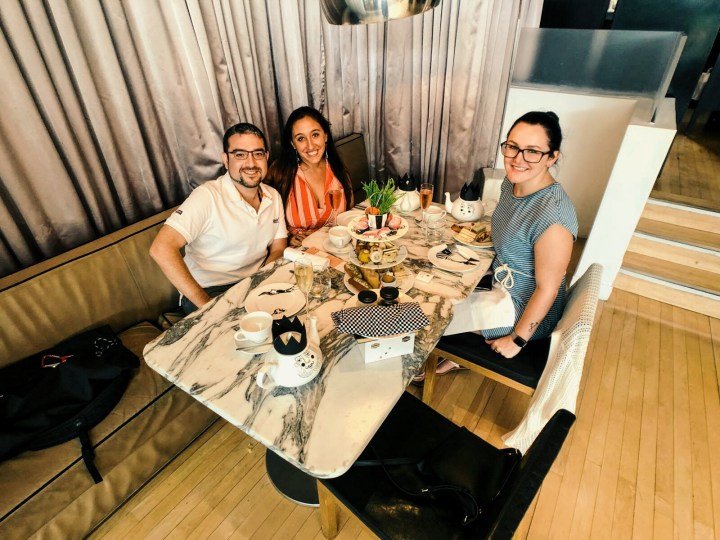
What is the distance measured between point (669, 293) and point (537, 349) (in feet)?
5.48

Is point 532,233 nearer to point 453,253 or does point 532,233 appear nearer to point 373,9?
point 453,253

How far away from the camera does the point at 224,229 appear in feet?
5.77

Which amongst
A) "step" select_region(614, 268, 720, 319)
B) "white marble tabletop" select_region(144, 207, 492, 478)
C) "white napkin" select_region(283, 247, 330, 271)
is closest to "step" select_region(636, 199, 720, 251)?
"step" select_region(614, 268, 720, 319)

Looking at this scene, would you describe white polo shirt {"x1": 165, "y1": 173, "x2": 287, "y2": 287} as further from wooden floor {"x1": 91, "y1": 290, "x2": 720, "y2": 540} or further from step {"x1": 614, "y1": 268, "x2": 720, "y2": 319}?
step {"x1": 614, "y1": 268, "x2": 720, "y2": 319}

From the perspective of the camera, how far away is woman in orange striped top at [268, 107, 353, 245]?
2.06 m

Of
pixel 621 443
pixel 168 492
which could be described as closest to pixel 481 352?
pixel 621 443

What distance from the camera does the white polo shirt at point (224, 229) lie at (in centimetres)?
166

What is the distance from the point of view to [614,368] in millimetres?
2168

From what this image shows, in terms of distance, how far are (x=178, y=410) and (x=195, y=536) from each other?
47 cm

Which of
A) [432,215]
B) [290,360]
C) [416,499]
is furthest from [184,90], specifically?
[416,499]

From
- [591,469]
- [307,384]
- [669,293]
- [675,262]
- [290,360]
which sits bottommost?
[591,469]

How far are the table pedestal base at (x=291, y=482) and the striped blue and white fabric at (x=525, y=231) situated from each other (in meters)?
0.98

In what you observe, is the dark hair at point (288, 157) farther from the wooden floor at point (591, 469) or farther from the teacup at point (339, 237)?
the wooden floor at point (591, 469)

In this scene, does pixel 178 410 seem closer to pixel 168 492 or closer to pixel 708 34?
pixel 168 492
